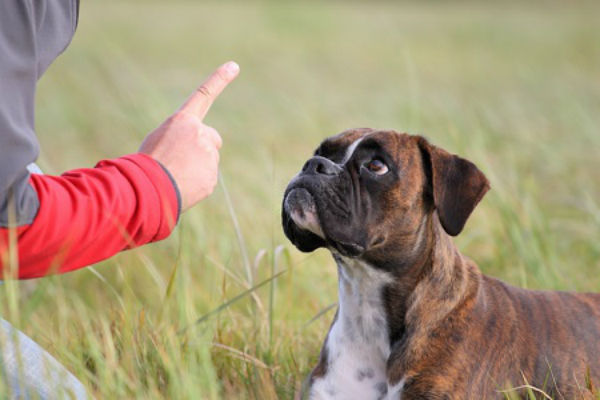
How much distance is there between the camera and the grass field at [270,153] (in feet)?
10.4

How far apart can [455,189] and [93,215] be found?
1.41 meters

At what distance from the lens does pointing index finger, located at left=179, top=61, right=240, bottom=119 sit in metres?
2.60

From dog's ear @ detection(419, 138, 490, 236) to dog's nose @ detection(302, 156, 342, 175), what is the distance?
0.37 meters

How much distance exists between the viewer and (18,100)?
7.01 feet

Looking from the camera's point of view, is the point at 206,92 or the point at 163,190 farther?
the point at 206,92

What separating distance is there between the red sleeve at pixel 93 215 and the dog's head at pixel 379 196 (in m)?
0.80

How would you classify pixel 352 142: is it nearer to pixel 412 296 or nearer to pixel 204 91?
pixel 412 296

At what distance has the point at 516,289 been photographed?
Result: 3354mm

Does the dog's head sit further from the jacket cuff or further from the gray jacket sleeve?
the gray jacket sleeve

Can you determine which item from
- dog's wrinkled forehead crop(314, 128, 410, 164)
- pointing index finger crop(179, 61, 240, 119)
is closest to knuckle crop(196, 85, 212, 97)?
pointing index finger crop(179, 61, 240, 119)

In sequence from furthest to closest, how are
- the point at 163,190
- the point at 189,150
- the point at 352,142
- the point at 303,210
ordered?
the point at 352,142, the point at 303,210, the point at 189,150, the point at 163,190

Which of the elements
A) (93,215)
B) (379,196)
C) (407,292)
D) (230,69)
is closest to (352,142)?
(379,196)

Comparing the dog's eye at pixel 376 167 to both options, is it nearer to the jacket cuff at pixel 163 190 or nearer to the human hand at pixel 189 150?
the human hand at pixel 189 150

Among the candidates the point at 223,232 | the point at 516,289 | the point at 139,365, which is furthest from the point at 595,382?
the point at 223,232
